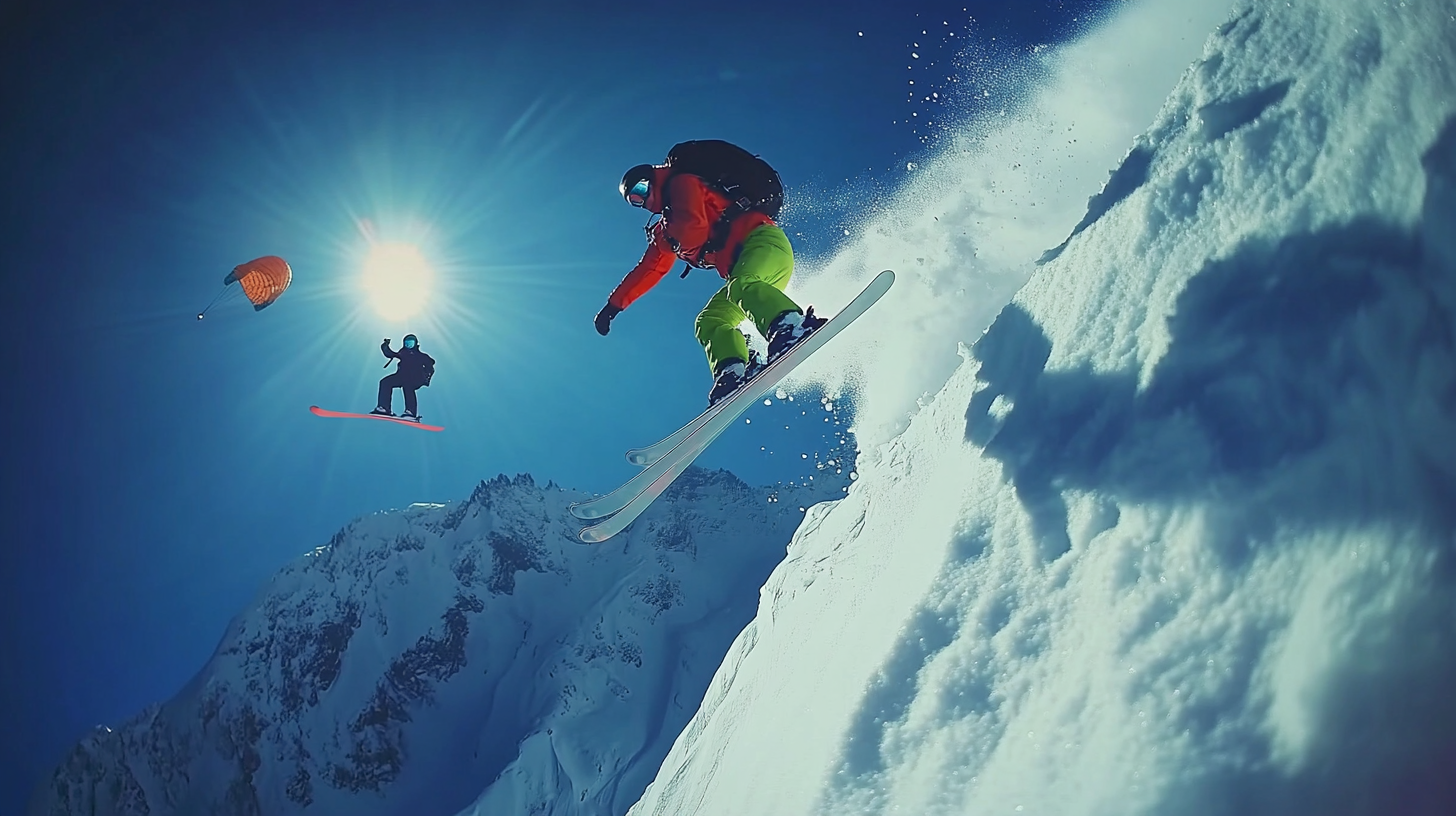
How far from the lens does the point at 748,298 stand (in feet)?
13.9

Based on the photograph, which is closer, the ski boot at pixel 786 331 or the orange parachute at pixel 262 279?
the ski boot at pixel 786 331

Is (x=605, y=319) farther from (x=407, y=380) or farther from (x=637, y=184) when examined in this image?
(x=407, y=380)

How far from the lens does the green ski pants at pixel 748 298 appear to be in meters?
4.18

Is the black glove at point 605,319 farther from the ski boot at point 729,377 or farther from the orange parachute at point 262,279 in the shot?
the orange parachute at point 262,279

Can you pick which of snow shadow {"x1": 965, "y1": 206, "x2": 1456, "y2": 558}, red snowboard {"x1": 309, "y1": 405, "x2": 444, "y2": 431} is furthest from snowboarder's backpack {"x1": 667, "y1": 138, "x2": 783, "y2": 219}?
red snowboard {"x1": 309, "y1": 405, "x2": 444, "y2": 431}

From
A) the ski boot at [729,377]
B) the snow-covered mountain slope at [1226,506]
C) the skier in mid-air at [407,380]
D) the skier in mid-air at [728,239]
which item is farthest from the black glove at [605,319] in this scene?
the skier in mid-air at [407,380]

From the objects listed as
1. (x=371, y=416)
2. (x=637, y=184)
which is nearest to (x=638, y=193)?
(x=637, y=184)

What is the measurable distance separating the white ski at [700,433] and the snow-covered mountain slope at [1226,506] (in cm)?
154

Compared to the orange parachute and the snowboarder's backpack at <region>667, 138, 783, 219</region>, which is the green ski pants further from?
the orange parachute

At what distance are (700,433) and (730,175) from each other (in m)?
1.93

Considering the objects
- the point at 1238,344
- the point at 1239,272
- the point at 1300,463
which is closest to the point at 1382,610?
the point at 1300,463

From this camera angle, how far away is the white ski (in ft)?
14.1

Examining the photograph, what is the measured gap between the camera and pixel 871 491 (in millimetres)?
5199

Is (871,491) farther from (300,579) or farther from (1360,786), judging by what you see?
(300,579)
